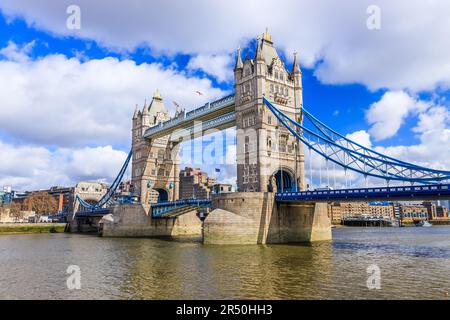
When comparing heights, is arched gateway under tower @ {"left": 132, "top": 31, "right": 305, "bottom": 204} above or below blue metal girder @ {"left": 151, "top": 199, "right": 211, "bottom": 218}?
above

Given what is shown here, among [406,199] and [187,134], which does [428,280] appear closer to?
[406,199]

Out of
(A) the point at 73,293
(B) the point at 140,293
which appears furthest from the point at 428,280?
(A) the point at 73,293

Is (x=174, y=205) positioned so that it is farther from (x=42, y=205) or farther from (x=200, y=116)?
(x=42, y=205)

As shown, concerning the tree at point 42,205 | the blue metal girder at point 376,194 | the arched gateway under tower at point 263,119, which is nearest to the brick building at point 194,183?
the tree at point 42,205

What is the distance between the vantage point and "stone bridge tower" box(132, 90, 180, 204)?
8244 cm

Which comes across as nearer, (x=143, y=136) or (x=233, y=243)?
(x=233, y=243)

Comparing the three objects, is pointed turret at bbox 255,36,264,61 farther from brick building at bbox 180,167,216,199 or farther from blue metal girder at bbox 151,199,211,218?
brick building at bbox 180,167,216,199

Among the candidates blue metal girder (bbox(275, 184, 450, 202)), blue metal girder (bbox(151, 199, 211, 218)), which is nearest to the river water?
blue metal girder (bbox(275, 184, 450, 202))

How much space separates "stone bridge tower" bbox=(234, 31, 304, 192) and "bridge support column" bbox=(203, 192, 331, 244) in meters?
5.22

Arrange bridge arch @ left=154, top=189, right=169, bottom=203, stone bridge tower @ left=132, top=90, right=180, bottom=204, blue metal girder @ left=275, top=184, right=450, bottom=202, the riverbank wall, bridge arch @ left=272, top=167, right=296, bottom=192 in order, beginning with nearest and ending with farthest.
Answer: blue metal girder @ left=275, top=184, right=450, bottom=202
bridge arch @ left=272, top=167, right=296, bottom=192
stone bridge tower @ left=132, top=90, right=180, bottom=204
bridge arch @ left=154, top=189, right=169, bottom=203
the riverbank wall

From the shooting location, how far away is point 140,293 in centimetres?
1995

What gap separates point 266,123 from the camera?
53.4 m

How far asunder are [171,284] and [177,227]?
174ft

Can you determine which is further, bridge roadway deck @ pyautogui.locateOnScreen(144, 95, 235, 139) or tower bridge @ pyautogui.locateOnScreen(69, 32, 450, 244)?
bridge roadway deck @ pyautogui.locateOnScreen(144, 95, 235, 139)
